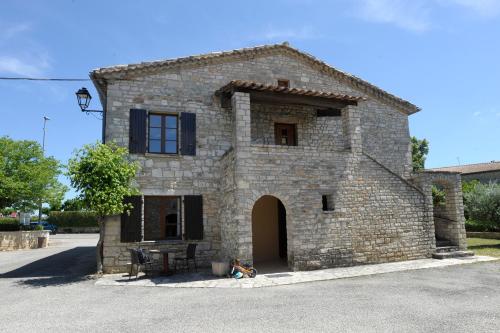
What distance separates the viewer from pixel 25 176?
18281mm

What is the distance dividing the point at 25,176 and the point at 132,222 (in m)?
12.1

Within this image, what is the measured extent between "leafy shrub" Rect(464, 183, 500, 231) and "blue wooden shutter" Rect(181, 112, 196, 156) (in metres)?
13.2

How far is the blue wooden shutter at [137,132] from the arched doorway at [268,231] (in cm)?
447

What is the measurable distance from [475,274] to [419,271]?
4.19 ft

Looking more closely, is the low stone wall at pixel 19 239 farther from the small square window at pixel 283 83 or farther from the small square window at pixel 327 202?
the small square window at pixel 327 202

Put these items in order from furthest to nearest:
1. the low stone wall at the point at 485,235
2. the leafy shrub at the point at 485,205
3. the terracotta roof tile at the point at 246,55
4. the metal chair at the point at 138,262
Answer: the low stone wall at the point at 485,235 < the leafy shrub at the point at 485,205 < the terracotta roof tile at the point at 246,55 < the metal chair at the point at 138,262

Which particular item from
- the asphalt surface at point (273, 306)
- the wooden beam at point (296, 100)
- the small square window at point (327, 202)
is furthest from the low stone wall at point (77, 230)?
the small square window at point (327, 202)

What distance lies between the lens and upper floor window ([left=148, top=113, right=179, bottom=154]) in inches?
421

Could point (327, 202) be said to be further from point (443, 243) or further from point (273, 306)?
point (443, 243)

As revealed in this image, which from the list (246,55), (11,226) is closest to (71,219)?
(11,226)

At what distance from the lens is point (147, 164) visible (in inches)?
407

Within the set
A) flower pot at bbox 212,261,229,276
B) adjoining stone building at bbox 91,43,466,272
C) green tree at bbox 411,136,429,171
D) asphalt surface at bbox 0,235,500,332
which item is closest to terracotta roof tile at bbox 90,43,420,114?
adjoining stone building at bbox 91,43,466,272

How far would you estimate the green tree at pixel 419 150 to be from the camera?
2978cm

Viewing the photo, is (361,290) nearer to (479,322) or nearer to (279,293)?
(279,293)
